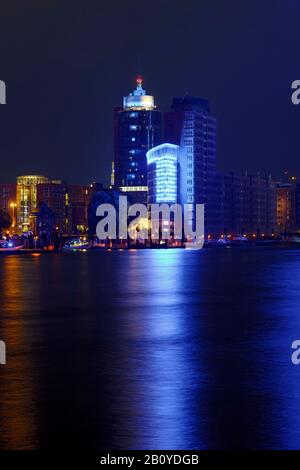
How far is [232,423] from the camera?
541 inches

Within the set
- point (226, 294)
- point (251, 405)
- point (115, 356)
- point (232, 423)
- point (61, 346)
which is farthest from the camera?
point (226, 294)

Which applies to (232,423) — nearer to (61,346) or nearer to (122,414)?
(122,414)

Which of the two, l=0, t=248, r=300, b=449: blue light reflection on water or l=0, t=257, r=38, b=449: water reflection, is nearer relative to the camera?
l=0, t=257, r=38, b=449: water reflection

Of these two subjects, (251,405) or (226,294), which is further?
(226,294)

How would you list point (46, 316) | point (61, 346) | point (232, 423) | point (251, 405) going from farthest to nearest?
point (46, 316) → point (61, 346) → point (251, 405) → point (232, 423)

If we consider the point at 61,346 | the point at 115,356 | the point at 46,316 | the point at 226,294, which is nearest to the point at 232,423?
the point at 115,356

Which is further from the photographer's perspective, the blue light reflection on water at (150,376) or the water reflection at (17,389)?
the blue light reflection on water at (150,376)

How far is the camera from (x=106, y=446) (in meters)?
12.4

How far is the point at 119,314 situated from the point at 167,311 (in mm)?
2205

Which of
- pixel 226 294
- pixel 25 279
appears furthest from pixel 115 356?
pixel 25 279

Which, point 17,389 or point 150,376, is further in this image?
point 150,376

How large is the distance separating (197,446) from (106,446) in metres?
1.21
